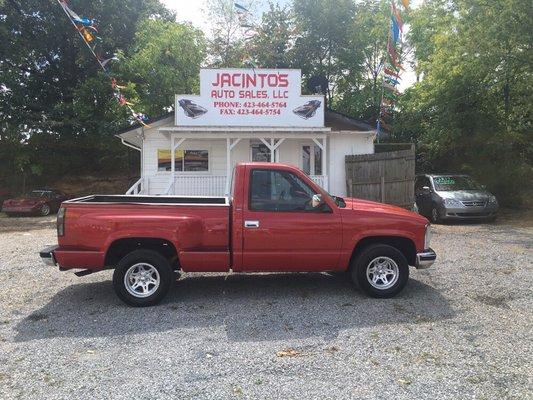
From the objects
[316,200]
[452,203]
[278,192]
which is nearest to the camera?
[316,200]

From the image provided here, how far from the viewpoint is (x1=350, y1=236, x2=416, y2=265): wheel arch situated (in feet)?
20.5

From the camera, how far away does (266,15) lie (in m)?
30.0

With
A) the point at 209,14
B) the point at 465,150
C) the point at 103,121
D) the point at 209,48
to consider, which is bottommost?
the point at 465,150

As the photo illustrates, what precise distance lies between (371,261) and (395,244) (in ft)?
1.77

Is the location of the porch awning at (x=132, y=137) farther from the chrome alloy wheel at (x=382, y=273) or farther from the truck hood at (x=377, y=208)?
the chrome alloy wheel at (x=382, y=273)

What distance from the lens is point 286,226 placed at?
5977mm

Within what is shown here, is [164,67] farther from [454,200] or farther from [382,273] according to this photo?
[382,273]

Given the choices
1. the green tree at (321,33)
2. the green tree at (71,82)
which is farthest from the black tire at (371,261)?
the green tree at (321,33)

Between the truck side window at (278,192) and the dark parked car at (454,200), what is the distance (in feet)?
31.7

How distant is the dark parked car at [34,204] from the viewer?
71.4 feet

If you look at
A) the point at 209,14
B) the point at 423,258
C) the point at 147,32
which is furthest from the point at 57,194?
the point at 423,258

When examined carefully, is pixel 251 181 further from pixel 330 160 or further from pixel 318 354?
pixel 330 160

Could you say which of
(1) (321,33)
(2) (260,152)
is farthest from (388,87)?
(1) (321,33)

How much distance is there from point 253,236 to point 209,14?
86.1 feet
